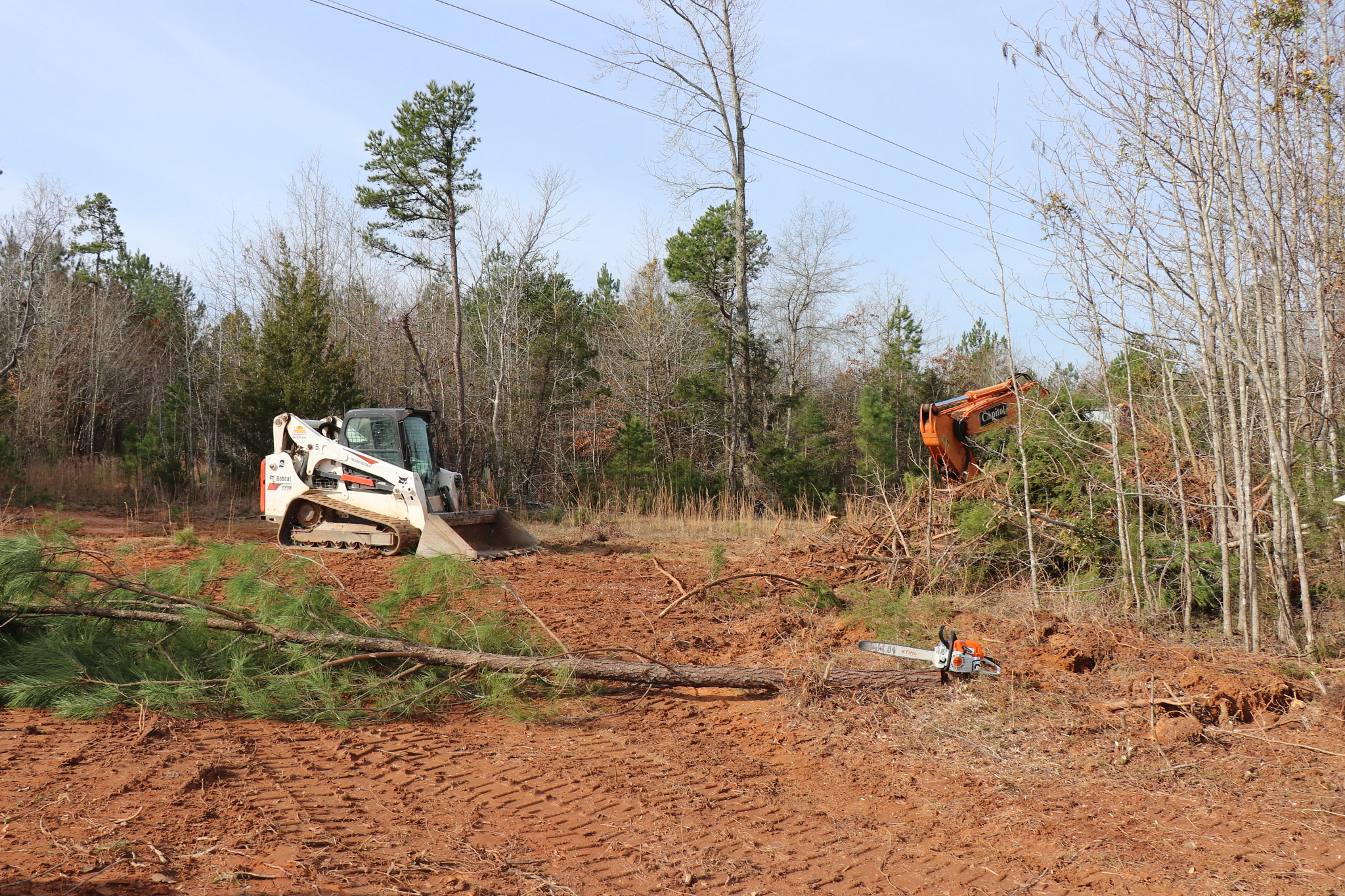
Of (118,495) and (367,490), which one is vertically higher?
(118,495)

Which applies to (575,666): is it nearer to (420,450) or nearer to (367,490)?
(367,490)

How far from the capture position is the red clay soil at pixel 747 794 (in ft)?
10.5

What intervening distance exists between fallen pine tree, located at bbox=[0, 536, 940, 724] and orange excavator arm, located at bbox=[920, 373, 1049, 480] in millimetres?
5236

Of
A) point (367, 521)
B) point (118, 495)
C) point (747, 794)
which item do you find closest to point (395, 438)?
point (367, 521)

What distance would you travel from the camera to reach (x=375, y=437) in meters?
12.2

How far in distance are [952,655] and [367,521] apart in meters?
9.22

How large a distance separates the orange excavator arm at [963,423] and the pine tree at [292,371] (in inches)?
568

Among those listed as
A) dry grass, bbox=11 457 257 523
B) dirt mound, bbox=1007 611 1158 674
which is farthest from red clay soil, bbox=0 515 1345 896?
dry grass, bbox=11 457 257 523

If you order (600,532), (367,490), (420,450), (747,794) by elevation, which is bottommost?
(747,794)

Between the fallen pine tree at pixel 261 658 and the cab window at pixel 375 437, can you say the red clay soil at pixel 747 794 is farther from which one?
the cab window at pixel 375 437

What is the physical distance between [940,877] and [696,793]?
1250mm

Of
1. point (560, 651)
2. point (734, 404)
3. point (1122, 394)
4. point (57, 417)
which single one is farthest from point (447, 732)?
point (57, 417)

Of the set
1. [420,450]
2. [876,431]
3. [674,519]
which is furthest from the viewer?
[876,431]

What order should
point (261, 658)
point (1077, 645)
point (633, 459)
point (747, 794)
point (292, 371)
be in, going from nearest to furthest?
point (747, 794) < point (261, 658) < point (1077, 645) < point (292, 371) < point (633, 459)
